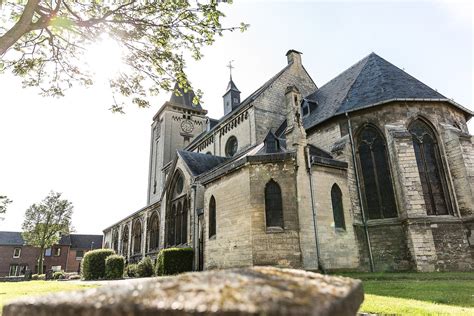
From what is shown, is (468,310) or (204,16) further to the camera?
(204,16)

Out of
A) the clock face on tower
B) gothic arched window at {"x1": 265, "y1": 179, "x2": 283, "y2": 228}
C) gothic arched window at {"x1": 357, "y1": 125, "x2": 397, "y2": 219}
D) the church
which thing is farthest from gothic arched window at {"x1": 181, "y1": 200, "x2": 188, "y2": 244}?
the clock face on tower

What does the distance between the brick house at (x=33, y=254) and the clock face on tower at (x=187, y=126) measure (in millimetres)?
34572

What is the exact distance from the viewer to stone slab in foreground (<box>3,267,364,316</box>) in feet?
3.07

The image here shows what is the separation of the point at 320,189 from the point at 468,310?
8.82 meters

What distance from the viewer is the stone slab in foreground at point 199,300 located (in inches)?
36.9

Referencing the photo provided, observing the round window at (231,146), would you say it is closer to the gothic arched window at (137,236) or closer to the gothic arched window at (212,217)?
the gothic arched window at (212,217)

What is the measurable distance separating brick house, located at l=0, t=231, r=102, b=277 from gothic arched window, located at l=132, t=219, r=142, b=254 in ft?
108

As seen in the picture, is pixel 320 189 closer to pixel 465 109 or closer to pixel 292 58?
pixel 465 109

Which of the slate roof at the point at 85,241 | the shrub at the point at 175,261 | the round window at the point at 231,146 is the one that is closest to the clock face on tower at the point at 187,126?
the round window at the point at 231,146

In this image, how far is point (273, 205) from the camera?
1334 centimetres

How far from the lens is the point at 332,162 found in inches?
580

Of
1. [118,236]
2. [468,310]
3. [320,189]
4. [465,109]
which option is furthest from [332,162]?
[118,236]

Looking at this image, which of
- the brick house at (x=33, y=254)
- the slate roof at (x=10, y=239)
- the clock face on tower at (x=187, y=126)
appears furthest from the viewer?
the slate roof at (x=10, y=239)

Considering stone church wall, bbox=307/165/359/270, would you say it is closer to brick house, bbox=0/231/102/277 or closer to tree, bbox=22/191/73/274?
tree, bbox=22/191/73/274
